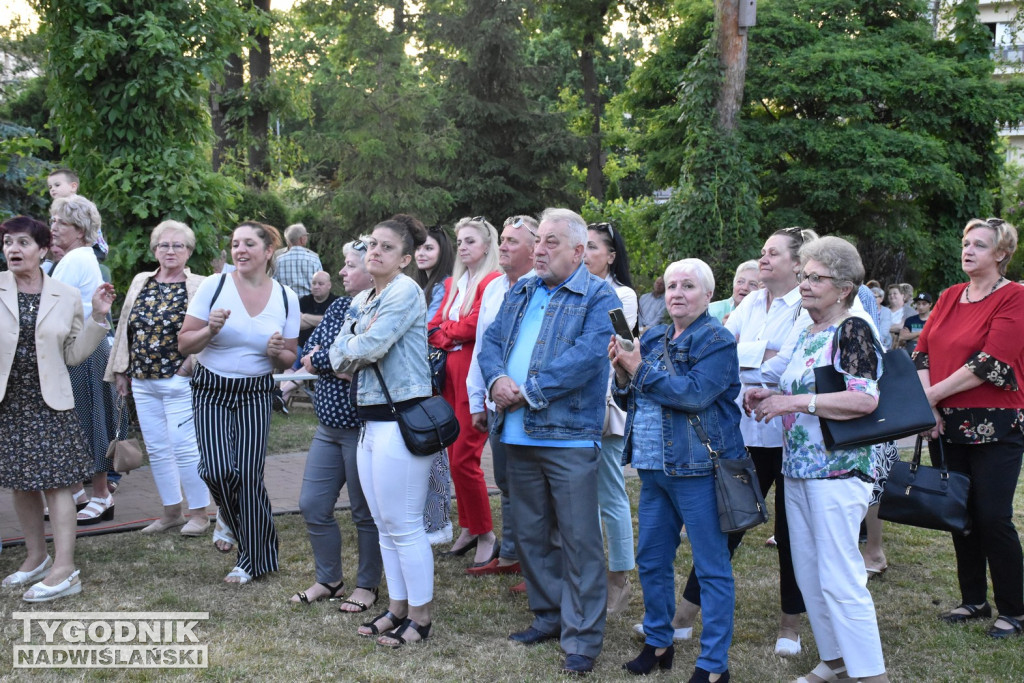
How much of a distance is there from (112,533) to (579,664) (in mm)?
3774

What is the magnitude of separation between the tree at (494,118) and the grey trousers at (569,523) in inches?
822

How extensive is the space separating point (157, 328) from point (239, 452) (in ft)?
4.49

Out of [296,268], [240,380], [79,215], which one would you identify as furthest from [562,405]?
[296,268]

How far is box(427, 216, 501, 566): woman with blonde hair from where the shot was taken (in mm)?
5859

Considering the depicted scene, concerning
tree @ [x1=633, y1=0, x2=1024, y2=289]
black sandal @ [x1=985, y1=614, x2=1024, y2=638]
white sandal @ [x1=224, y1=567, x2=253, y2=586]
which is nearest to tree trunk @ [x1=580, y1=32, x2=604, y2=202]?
tree @ [x1=633, y1=0, x2=1024, y2=289]

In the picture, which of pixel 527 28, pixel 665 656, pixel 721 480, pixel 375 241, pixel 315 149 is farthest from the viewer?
pixel 527 28

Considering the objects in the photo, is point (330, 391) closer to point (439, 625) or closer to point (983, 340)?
point (439, 625)

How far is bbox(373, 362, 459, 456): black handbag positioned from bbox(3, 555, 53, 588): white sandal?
248 centimetres

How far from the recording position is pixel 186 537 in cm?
649

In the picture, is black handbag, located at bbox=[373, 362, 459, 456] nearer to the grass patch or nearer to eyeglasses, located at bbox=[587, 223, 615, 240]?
the grass patch

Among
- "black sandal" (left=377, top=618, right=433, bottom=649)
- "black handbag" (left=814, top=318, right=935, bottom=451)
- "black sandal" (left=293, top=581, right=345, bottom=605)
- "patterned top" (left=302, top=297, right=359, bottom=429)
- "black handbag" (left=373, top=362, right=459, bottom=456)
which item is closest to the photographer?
"black handbag" (left=814, top=318, right=935, bottom=451)

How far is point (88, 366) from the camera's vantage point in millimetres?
7008

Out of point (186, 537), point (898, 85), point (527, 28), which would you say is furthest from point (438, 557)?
point (527, 28)

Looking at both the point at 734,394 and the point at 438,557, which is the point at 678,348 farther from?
the point at 438,557
